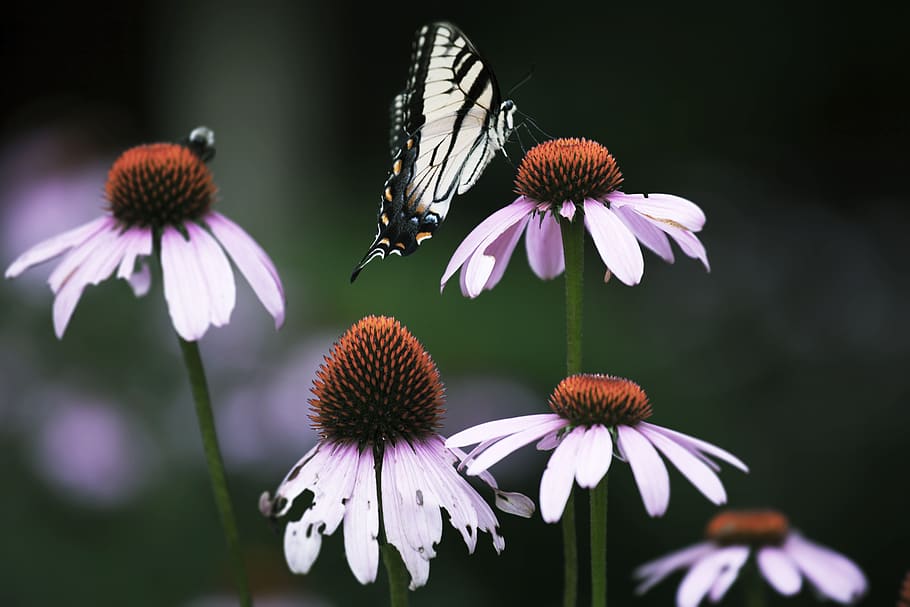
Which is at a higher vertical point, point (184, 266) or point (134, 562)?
point (184, 266)

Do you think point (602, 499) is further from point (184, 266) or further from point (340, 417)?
point (184, 266)

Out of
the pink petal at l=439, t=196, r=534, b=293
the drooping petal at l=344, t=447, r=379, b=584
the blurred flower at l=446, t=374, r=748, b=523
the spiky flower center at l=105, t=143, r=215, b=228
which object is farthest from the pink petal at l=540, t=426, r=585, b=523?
the spiky flower center at l=105, t=143, r=215, b=228

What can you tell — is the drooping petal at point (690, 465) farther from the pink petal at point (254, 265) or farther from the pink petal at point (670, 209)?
the pink petal at point (254, 265)

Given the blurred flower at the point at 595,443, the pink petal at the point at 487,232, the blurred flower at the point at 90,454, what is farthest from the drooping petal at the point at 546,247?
the blurred flower at the point at 90,454

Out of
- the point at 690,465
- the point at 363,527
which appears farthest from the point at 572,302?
the point at 363,527

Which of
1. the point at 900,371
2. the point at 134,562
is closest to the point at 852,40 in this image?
the point at 900,371

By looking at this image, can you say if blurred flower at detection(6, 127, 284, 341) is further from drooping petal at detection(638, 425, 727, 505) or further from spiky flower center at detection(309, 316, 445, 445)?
drooping petal at detection(638, 425, 727, 505)
